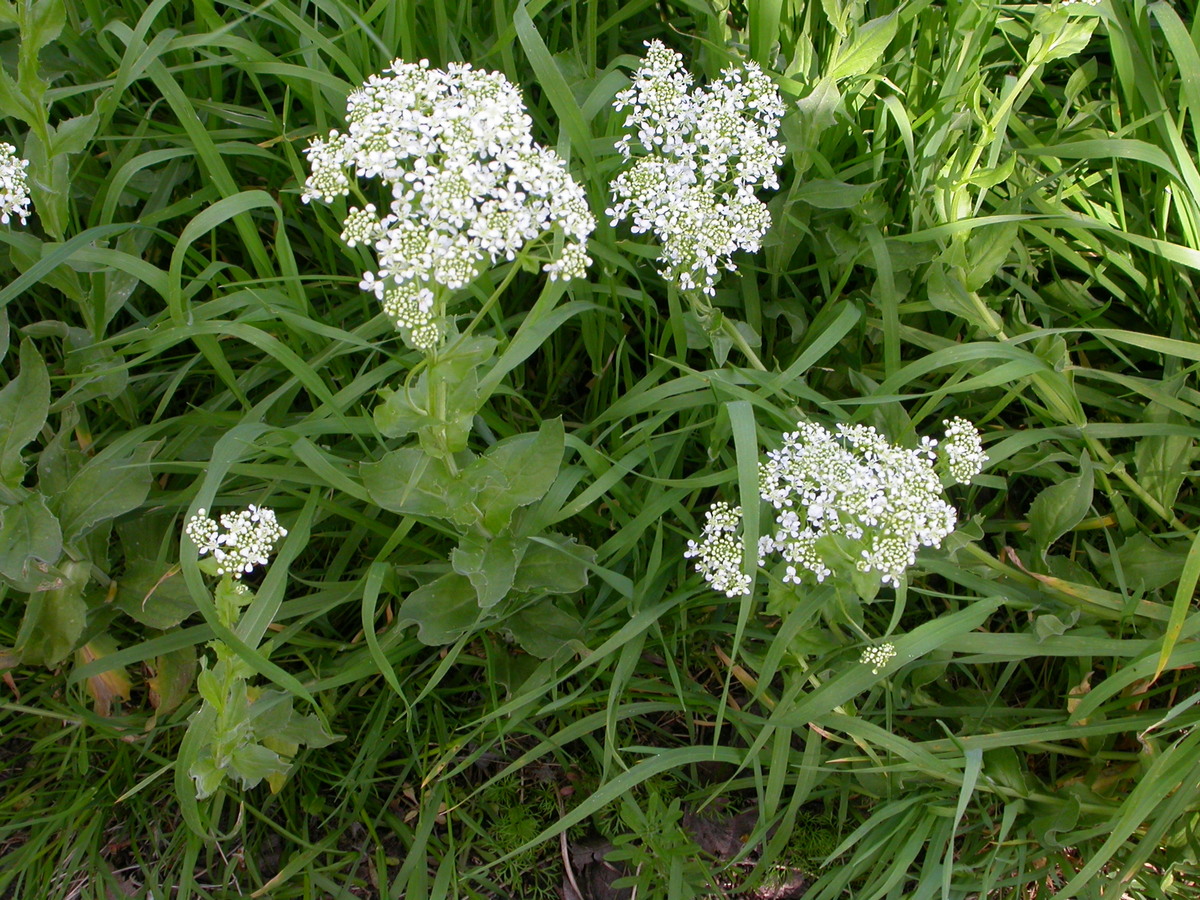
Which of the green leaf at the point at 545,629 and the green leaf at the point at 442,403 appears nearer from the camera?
the green leaf at the point at 442,403

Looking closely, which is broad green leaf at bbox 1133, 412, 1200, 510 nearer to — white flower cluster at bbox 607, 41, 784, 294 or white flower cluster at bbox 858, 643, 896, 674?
white flower cluster at bbox 858, 643, 896, 674

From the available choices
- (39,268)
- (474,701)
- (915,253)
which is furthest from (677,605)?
(39,268)

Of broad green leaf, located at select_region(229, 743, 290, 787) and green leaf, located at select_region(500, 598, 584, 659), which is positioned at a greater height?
green leaf, located at select_region(500, 598, 584, 659)

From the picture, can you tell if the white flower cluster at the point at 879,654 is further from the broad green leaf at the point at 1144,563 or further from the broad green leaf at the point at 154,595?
the broad green leaf at the point at 154,595

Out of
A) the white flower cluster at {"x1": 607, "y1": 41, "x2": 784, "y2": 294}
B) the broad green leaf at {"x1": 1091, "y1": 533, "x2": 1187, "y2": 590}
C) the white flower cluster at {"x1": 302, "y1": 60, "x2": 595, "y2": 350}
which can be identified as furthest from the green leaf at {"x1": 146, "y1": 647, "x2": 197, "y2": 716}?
the broad green leaf at {"x1": 1091, "y1": 533, "x2": 1187, "y2": 590}

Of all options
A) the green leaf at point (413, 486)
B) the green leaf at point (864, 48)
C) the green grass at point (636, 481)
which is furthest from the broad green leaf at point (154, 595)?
the green leaf at point (864, 48)

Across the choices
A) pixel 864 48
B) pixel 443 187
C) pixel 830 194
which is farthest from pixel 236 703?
pixel 864 48

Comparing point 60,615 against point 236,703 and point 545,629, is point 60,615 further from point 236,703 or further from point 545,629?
point 545,629
